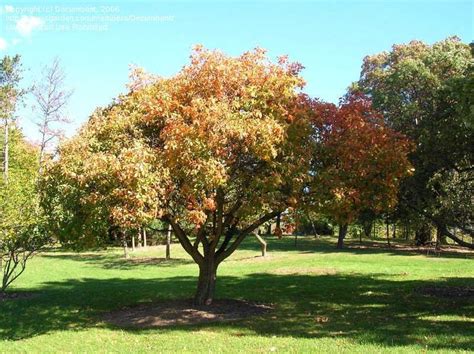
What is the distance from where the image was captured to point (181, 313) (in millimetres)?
12867

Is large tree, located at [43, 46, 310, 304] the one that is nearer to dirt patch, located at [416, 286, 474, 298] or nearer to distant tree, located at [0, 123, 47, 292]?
distant tree, located at [0, 123, 47, 292]

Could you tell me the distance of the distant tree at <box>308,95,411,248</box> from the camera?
11.4m

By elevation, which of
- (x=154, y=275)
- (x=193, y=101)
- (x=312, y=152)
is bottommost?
(x=154, y=275)

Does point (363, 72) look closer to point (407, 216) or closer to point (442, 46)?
point (442, 46)

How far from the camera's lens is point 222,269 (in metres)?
25.1

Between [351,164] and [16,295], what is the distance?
13.3 meters

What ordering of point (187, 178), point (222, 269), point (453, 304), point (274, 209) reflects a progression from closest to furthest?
1. point (187, 178)
2. point (274, 209)
3. point (453, 304)
4. point (222, 269)

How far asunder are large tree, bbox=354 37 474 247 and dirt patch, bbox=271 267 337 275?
6478 mm

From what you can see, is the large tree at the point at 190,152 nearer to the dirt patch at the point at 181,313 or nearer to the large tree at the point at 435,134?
the dirt patch at the point at 181,313

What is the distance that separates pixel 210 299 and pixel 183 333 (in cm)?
341

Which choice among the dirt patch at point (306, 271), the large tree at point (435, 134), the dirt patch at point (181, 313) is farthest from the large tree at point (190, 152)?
the dirt patch at point (306, 271)

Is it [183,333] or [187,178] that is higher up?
[187,178]

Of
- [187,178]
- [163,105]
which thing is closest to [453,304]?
[187,178]

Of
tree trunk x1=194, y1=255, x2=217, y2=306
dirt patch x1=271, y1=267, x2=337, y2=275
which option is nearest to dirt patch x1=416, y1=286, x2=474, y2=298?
dirt patch x1=271, y1=267, x2=337, y2=275
